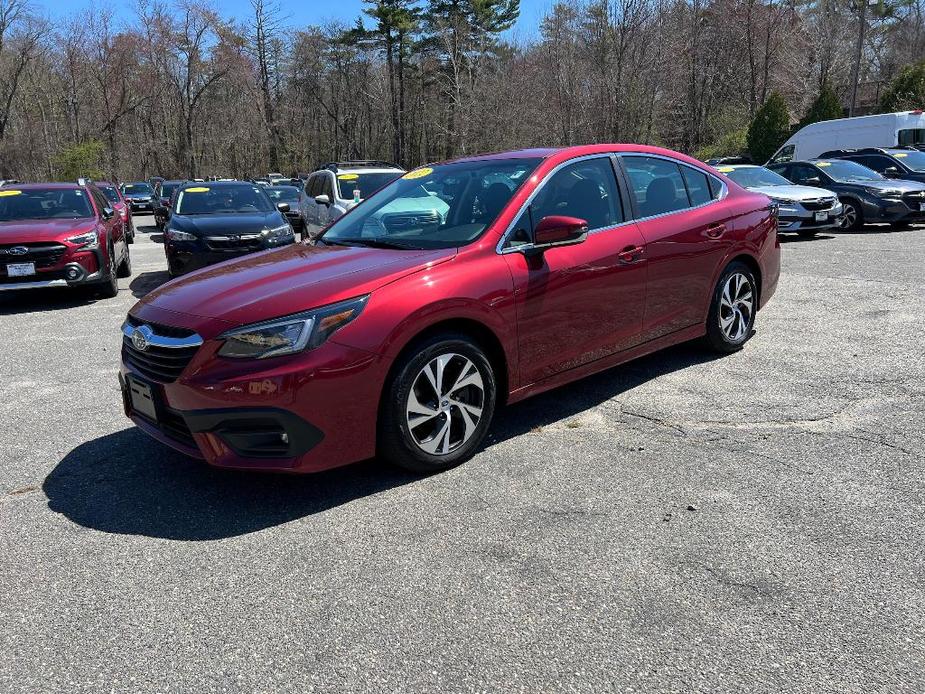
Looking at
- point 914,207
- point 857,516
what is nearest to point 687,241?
point 857,516

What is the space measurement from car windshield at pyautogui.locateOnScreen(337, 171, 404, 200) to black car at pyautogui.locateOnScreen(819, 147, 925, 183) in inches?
473

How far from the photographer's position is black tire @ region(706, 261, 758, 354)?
5.66m

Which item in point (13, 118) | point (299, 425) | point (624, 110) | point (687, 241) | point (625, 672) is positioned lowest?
point (625, 672)

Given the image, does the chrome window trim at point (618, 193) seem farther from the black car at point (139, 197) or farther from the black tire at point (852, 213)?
the black car at point (139, 197)

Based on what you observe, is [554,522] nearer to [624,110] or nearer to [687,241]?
[687,241]

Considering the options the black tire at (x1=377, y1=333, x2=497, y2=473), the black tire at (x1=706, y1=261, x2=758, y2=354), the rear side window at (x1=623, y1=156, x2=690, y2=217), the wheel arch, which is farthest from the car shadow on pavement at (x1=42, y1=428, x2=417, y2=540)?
the black tire at (x1=706, y1=261, x2=758, y2=354)

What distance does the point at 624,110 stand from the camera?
108 ft

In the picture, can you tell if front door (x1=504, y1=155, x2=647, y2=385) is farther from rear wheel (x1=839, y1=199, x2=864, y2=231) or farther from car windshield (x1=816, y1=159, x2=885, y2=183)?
car windshield (x1=816, y1=159, x2=885, y2=183)

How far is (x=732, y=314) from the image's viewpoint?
19.2 ft

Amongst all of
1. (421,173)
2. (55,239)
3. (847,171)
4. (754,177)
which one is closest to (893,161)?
(847,171)

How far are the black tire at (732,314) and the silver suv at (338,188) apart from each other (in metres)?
6.97

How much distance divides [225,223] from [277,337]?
7.80 metres

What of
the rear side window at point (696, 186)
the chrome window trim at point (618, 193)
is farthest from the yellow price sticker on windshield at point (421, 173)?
the rear side window at point (696, 186)

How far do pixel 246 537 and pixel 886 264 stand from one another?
400 inches
